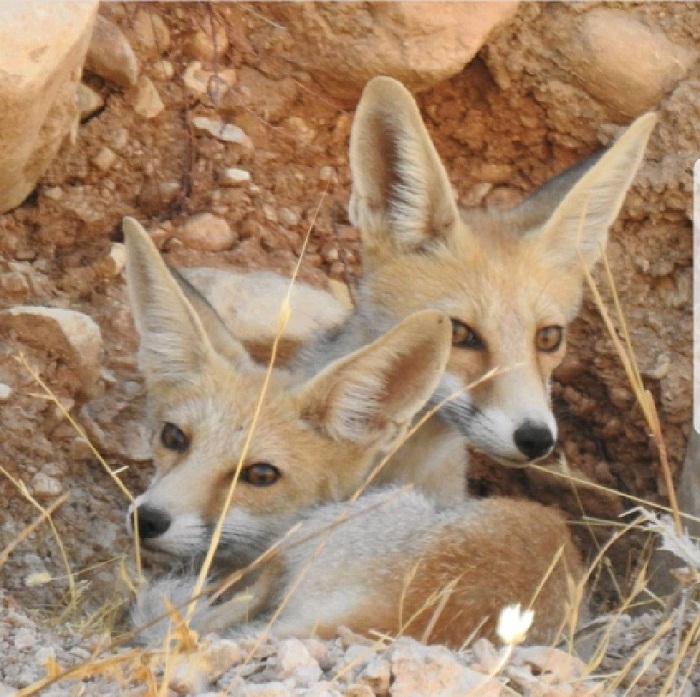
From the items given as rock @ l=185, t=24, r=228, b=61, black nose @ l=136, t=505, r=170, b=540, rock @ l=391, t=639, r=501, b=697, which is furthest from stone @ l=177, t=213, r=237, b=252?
rock @ l=391, t=639, r=501, b=697

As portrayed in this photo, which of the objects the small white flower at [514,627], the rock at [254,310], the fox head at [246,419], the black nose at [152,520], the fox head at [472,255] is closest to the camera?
the small white flower at [514,627]

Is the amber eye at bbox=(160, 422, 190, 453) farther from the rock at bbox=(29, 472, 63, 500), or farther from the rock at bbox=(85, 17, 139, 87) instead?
the rock at bbox=(85, 17, 139, 87)

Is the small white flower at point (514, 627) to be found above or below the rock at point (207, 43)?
below

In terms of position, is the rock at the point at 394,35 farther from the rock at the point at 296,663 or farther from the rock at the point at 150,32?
the rock at the point at 296,663

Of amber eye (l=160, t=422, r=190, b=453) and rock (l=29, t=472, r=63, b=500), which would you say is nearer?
amber eye (l=160, t=422, r=190, b=453)

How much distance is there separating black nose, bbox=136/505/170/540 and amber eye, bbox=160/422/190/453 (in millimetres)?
387

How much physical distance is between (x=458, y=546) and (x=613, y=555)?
88.6 inches

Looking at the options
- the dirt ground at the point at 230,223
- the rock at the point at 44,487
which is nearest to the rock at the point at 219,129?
the dirt ground at the point at 230,223

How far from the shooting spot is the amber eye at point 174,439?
3.92m

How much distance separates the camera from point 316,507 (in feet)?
12.7

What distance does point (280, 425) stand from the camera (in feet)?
12.8

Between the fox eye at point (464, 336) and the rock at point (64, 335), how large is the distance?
4.53 feet

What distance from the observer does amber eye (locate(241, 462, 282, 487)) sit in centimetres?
382

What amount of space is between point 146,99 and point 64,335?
123cm
